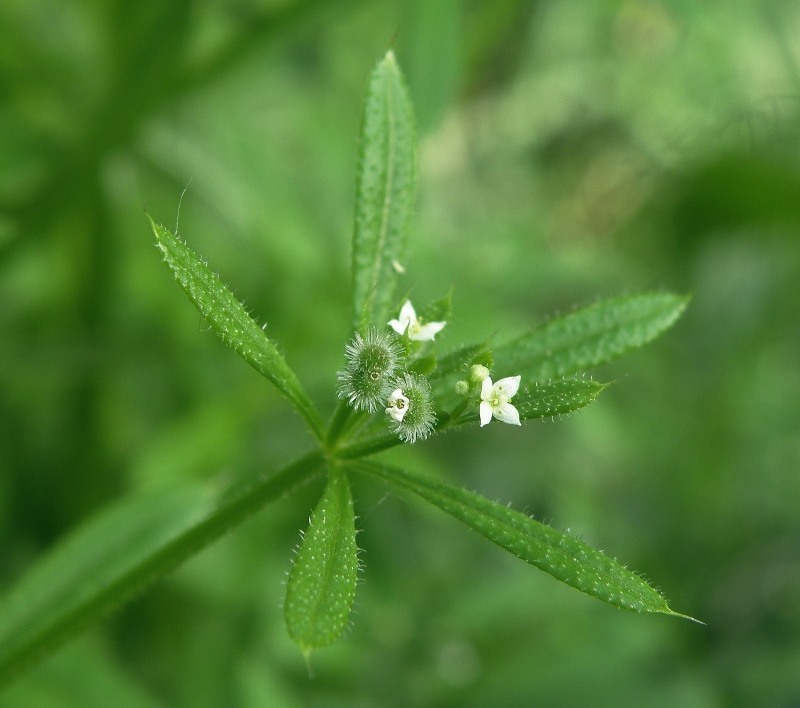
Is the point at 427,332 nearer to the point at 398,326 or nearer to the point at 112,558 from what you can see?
the point at 398,326

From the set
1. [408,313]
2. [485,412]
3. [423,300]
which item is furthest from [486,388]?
[423,300]

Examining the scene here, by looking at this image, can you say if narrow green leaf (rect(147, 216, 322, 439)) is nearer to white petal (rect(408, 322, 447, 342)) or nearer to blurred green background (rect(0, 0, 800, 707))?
white petal (rect(408, 322, 447, 342))

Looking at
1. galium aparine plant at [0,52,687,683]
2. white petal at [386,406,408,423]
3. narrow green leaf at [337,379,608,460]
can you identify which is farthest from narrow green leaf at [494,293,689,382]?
white petal at [386,406,408,423]

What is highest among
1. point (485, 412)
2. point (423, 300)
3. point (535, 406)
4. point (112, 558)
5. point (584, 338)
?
point (423, 300)

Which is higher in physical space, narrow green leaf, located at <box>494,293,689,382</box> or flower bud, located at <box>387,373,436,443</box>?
narrow green leaf, located at <box>494,293,689,382</box>

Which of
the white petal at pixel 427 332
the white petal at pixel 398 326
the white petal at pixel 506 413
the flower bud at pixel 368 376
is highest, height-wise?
the white petal at pixel 427 332

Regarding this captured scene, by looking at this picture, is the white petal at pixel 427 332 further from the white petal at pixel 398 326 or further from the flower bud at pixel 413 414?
the flower bud at pixel 413 414

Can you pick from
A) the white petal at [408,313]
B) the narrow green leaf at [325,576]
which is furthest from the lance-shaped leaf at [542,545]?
the white petal at [408,313]

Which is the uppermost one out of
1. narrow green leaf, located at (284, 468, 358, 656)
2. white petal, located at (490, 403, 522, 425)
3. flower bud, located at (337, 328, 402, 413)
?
white petal, located at (490, 403, 522, 425)
